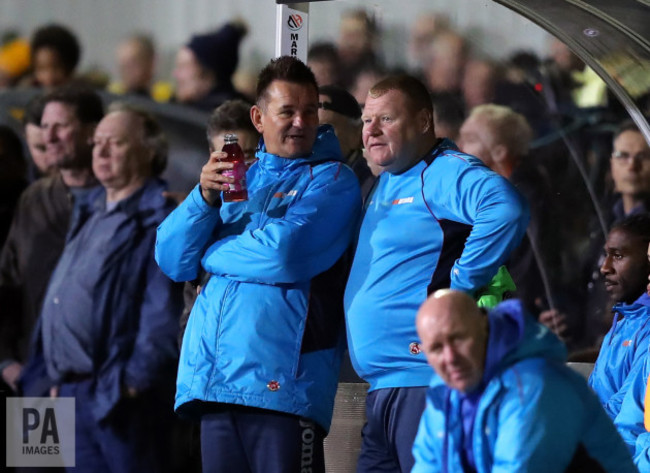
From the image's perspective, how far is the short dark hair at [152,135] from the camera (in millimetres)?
6004

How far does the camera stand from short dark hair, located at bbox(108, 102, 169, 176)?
19.7 feet

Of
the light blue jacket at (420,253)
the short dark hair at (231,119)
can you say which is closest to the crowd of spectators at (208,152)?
the short dark hair at (231,119)

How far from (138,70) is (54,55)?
0.59 metres

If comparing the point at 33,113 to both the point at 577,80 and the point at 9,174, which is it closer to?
the point at 9,174

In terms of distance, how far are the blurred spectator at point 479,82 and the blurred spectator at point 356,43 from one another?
1.96 feet

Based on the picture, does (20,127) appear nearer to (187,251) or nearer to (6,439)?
(6,439)

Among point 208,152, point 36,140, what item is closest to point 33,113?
point 36,140

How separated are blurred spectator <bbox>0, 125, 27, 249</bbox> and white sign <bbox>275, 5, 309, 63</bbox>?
2580 mm

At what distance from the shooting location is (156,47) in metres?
6.43

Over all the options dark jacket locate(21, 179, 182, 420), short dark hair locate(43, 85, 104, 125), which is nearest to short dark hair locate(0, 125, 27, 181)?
short dark hair locate(43, 85, 104, 125)

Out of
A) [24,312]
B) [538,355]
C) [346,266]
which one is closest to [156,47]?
[24,312]

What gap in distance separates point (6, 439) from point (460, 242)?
3.92 meters

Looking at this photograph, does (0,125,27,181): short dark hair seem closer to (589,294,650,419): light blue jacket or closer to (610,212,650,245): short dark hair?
(610,212,650,245): short dark hair

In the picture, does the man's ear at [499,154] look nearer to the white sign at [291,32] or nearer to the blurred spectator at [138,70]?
the blurred spectator at [138,70]
